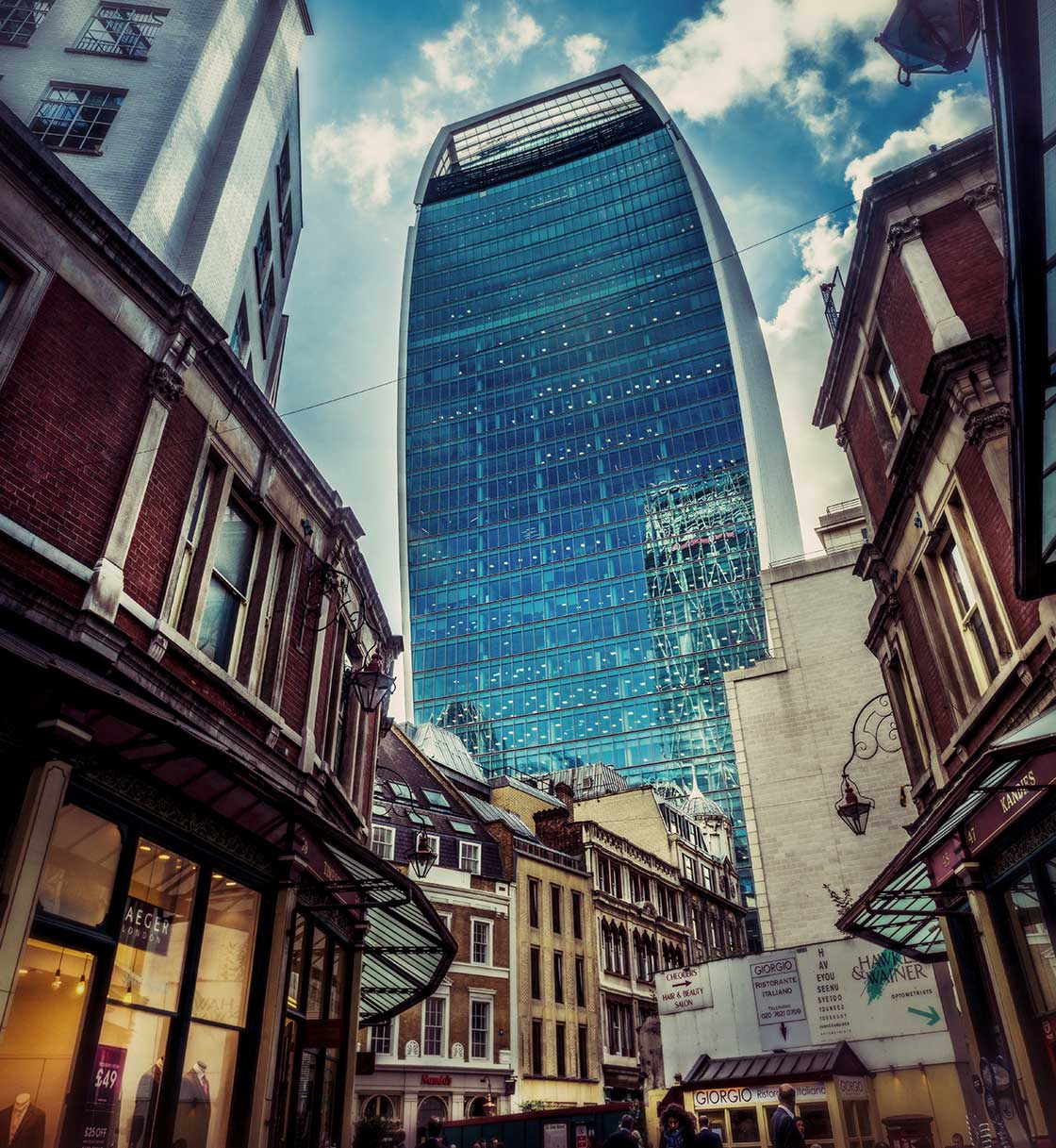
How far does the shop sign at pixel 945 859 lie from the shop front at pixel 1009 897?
20 mm

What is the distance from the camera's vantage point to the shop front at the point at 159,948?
6969mm

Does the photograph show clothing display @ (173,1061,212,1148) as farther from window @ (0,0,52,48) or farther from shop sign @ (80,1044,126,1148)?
window @ (0,0,52,48)

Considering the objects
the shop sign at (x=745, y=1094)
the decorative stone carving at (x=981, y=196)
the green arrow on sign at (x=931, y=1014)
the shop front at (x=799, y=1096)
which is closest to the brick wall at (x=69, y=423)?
the decorative stone carving at (x=981, y=196)

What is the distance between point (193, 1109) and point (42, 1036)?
2474 mm

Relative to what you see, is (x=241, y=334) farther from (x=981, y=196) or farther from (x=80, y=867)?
(x=981, y=196)

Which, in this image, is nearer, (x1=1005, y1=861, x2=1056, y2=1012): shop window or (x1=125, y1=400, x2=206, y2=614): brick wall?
(x1=125, y1=400, x2=206, y2=614): brick wall

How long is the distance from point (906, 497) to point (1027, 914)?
6626 millimetres

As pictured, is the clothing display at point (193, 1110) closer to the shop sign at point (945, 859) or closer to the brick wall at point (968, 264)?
the shop sign at point (945, 859)

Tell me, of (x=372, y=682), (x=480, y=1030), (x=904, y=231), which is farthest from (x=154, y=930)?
(x=480, y=1030)

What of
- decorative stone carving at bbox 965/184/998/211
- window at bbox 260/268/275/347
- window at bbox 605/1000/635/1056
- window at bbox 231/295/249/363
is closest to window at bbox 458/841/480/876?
window at bbox 605/1000/635/1056

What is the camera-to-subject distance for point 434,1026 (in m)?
34.7

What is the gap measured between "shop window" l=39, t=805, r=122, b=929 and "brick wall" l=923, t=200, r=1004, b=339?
40.5ft

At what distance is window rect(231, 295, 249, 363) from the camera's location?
1867cm

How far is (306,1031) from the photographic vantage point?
1161cm
